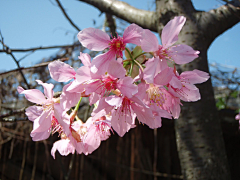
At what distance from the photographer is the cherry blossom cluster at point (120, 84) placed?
0.53 metres

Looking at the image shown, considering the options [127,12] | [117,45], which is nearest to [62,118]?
[117,45]

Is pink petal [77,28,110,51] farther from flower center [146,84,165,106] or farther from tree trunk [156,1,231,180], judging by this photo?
tree trunk [156,1,231,180]

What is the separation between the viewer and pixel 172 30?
1.99 feet

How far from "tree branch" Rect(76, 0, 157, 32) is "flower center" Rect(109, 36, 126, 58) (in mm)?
1116

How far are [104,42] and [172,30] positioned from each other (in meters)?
0.22

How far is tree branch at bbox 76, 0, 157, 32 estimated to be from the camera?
165cm

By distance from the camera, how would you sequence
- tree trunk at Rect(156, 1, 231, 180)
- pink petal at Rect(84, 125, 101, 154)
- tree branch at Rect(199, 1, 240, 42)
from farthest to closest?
tree branch at Rect(199, 1, 240, 42), tree trunk at Rect(156, 1, 231, 180), pink petal at Rect(84, 125, 101, 154)

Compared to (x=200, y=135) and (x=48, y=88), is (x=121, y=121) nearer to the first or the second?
(x=48, y=88)

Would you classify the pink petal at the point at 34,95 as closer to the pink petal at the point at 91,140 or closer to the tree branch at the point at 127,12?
the pink petal at the point at 91,140

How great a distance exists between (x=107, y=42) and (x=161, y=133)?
249cm

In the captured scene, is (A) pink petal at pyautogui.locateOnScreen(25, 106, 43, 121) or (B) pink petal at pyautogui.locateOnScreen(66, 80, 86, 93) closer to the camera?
(B) pink petal at pyautogui.locateOnScreen(66, 80, 86, 93)

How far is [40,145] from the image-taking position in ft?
8.81

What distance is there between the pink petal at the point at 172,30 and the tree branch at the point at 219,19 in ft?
3.27

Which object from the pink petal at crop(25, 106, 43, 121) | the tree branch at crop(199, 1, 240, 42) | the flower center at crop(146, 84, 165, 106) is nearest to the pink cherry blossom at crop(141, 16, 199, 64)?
the flower center at crop(146, 84, 165, 106)
